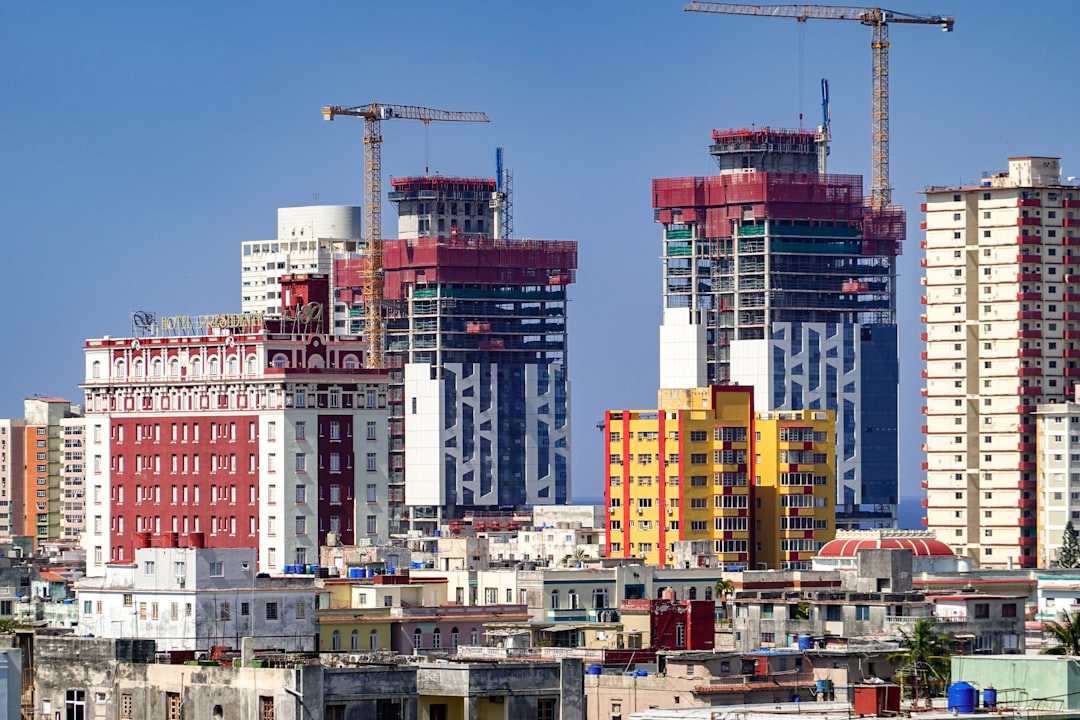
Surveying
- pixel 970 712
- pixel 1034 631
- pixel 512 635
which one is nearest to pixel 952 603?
pixel 1034 631

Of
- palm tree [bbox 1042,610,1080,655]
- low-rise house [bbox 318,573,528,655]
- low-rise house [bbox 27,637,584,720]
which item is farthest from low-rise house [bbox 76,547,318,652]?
palm tree [bbox 1042,610,1080,655]

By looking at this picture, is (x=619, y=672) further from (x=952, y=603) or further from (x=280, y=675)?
(x=952, y=603)

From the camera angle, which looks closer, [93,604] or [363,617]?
[93,604]

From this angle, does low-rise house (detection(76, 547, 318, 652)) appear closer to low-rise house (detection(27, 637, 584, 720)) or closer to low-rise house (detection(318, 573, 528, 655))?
low-rise house (detection(27, 637, 584, 720))

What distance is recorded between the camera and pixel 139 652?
348ft

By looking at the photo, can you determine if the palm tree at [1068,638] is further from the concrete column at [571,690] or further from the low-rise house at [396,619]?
the concrete column at [571,690]

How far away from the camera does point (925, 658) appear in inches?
5089

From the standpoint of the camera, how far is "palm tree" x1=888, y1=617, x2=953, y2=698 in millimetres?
118438

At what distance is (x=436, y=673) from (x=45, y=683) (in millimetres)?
16222

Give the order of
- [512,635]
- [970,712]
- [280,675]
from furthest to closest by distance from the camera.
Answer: [512,635] → [280,675] → [970,712]

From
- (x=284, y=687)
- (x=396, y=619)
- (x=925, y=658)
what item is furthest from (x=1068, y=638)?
(x=284, y=687)

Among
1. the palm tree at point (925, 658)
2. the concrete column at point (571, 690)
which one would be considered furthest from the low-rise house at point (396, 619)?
the concrete column at point (571, 690)

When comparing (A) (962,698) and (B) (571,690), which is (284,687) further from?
(A) (962,698)

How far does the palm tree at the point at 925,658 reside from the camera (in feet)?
389
